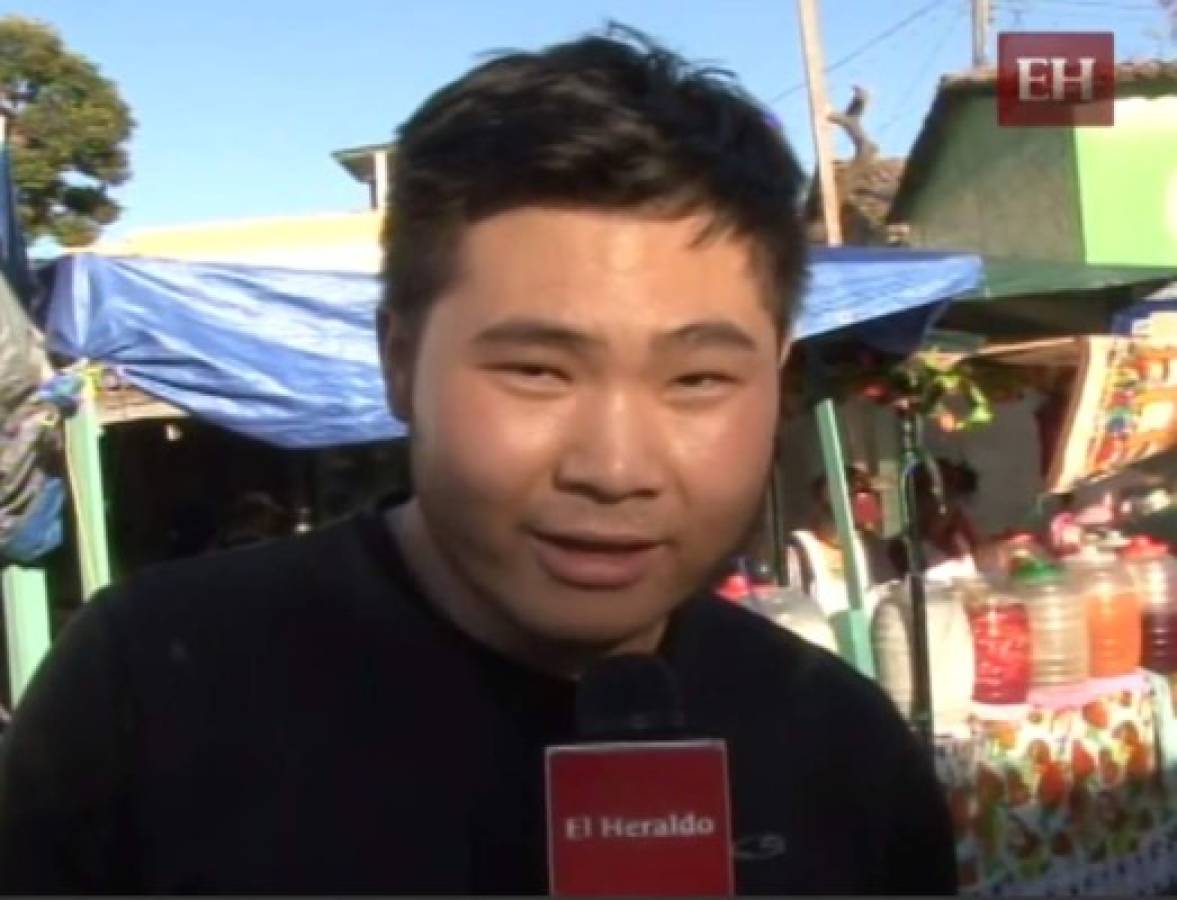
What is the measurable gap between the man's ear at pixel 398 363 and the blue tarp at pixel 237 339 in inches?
139

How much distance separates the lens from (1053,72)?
800cm

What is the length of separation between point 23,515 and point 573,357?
3.94 meters

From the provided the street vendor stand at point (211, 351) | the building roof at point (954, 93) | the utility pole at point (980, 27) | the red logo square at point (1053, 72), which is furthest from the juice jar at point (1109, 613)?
the utility pole at point (980, 27)

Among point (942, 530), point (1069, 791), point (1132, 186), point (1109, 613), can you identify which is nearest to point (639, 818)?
point (1069, 791)

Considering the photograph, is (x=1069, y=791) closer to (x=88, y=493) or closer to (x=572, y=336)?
(x=88, y=493)

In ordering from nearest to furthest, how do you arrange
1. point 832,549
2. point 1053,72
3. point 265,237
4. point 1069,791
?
point 1069,791 → point 832,549 → point 1053,72 → point 265,237

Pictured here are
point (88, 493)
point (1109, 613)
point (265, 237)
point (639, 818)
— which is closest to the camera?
point (639, 818)

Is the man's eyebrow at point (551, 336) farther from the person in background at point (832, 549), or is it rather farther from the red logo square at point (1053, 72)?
the red logo square at point (1053, 72)

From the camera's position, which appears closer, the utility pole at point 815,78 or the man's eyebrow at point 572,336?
A: the man's eyebrow at point 572,336

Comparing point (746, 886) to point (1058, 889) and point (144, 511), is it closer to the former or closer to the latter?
point (1058, 889)

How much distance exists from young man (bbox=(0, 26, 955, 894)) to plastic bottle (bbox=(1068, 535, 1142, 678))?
4.95 meters

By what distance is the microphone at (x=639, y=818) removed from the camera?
945 mm

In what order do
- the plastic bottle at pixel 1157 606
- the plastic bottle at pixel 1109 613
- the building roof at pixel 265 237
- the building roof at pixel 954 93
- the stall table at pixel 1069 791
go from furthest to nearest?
the building roof at pixel 954 93 < the building roof at pixel 265 237 < the plastic bottle at pixel 1157 606 < the plastic bottle at pixel 1109 613 < the stall table at pixel 1069 791

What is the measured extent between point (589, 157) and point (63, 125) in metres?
20.3
